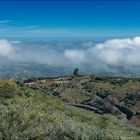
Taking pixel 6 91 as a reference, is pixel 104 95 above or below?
below

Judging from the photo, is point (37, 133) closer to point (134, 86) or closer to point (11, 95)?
point (11, 95)

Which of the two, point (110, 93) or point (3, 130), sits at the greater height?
point (3, 130)

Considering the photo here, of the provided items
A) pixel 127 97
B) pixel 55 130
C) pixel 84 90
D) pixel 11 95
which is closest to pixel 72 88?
pixel 84 90

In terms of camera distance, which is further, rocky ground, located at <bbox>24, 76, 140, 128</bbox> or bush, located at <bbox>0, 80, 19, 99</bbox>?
rocky ground, located at <bbox>24, 76, 140, 128</bbox>

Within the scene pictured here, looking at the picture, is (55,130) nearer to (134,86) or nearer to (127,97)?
(127,97)

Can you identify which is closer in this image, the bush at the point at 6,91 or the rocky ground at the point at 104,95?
the bush at the point at 6,91

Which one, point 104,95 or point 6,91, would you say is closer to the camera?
point 6,91

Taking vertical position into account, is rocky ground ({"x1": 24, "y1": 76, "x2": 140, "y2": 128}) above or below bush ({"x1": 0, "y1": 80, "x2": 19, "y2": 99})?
below

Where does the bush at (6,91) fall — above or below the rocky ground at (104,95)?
above

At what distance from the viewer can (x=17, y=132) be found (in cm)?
1070

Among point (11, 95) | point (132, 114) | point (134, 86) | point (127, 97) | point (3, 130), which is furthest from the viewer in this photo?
point (134, 86)

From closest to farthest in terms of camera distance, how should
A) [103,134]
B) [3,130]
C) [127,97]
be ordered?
[3,130], [103,134], [127,97]

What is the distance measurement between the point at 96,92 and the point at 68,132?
69.3 m

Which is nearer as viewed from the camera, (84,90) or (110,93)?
(110,93)
